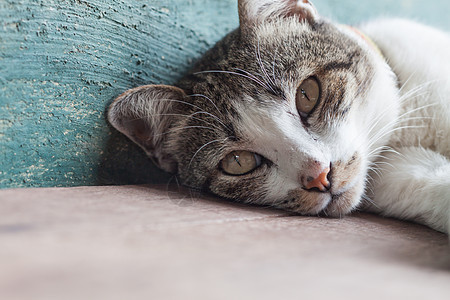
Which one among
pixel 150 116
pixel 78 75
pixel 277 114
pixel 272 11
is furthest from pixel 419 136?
pixel 78 75

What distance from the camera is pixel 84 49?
1.24 meters

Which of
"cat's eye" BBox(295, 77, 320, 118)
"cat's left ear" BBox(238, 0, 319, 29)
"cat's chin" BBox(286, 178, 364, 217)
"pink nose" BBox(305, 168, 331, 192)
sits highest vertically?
"cat's left ear" BBox(238, 0, 319, 29)

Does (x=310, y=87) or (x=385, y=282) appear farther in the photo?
(x=310, y=87)

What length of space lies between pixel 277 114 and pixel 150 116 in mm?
501

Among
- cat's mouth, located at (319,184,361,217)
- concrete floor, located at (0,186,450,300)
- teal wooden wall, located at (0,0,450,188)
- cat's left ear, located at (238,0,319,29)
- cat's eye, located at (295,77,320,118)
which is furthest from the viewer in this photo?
cat's left ear, located at (238,0,319,29)

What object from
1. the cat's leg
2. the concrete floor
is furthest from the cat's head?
the concrete floor

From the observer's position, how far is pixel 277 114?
1278 mm

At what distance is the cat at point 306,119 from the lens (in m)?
1.24

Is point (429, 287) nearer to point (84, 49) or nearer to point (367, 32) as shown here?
point (84, 49)

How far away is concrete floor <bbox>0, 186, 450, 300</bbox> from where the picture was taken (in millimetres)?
585

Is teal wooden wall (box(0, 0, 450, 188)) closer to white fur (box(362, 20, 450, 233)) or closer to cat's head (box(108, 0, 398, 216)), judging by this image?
cat's head (box(108, 0, 398, 216))

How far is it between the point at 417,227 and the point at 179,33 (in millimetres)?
1110

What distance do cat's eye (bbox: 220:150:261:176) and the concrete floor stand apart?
31cm

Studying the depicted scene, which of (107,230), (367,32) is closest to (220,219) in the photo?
(107,230)
